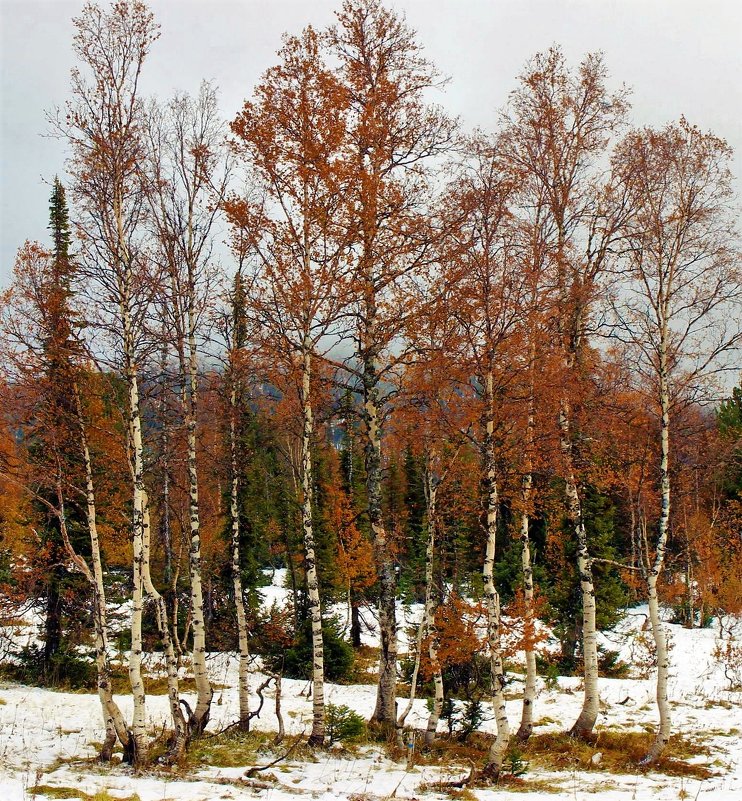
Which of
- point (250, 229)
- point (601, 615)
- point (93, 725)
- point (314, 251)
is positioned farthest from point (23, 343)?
point (601, 615)

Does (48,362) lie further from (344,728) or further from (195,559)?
(344,728)

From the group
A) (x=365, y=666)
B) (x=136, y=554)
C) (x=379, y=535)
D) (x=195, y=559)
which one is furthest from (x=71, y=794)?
(x=365, y=666)

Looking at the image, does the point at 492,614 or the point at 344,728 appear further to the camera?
the point at 344,728

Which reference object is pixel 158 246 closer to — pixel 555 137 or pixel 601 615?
pixel 555 137

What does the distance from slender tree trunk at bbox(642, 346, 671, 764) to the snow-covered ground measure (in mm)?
813

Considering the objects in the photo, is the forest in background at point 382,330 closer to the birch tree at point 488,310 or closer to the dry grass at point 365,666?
the birch tree at point 488,310

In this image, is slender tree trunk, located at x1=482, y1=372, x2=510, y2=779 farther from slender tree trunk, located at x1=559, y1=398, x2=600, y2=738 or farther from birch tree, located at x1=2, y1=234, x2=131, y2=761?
birch tree, located at x1=2, y1=234, x2=131, y2=761

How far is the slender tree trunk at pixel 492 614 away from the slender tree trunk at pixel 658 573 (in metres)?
3.70

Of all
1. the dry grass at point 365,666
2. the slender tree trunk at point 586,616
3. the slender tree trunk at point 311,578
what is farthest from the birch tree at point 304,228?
the dry grass at point 365,666

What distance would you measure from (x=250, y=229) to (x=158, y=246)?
8.93ft

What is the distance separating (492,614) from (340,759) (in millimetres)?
4080

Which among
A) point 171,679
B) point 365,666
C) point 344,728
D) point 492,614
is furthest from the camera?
point 365,666

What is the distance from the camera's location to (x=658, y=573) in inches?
505

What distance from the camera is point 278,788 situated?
930cm
